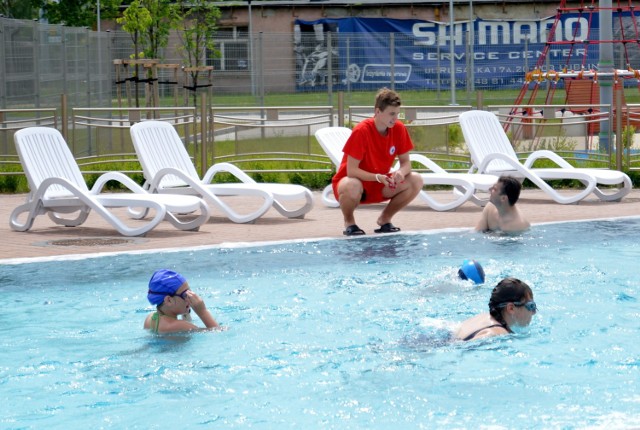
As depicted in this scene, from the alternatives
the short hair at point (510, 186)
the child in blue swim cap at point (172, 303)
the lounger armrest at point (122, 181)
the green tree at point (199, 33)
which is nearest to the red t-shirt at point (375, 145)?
the short hair at point (510, 186)

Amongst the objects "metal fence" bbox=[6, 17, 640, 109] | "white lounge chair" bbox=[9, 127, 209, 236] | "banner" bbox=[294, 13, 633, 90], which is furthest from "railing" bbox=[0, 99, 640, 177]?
"banner" bbox=[294, 13, 633, 90]

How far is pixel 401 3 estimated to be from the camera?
44.6m

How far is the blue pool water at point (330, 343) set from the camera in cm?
571

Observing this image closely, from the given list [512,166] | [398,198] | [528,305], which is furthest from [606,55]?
[528,305]

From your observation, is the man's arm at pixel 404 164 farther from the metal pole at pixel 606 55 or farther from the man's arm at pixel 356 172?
the metal pole at pixel 606 55

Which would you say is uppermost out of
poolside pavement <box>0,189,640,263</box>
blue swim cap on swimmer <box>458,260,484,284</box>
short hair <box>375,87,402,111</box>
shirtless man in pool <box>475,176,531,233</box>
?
short hair <box>375,87,402,111</box>

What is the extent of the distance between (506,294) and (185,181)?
642cm

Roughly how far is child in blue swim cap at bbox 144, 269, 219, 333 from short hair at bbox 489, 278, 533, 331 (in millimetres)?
1847

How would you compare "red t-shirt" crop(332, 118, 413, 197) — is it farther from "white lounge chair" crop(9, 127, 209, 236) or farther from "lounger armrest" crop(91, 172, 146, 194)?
"lounger armrest" crop(91, 172, 146, 194)

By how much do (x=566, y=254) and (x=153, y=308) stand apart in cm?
405

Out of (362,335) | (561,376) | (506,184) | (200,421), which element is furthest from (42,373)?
(506,184)

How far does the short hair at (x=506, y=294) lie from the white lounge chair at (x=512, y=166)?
22.5 feet

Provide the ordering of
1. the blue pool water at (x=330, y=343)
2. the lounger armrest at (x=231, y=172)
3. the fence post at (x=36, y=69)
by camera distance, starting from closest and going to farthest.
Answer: the blue pool water at (x=330, y=343) < the lounger armrest at (x=231, y=172) < the fence post at (x=36, y=69)

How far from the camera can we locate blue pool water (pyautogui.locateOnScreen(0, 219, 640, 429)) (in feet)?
18.7
